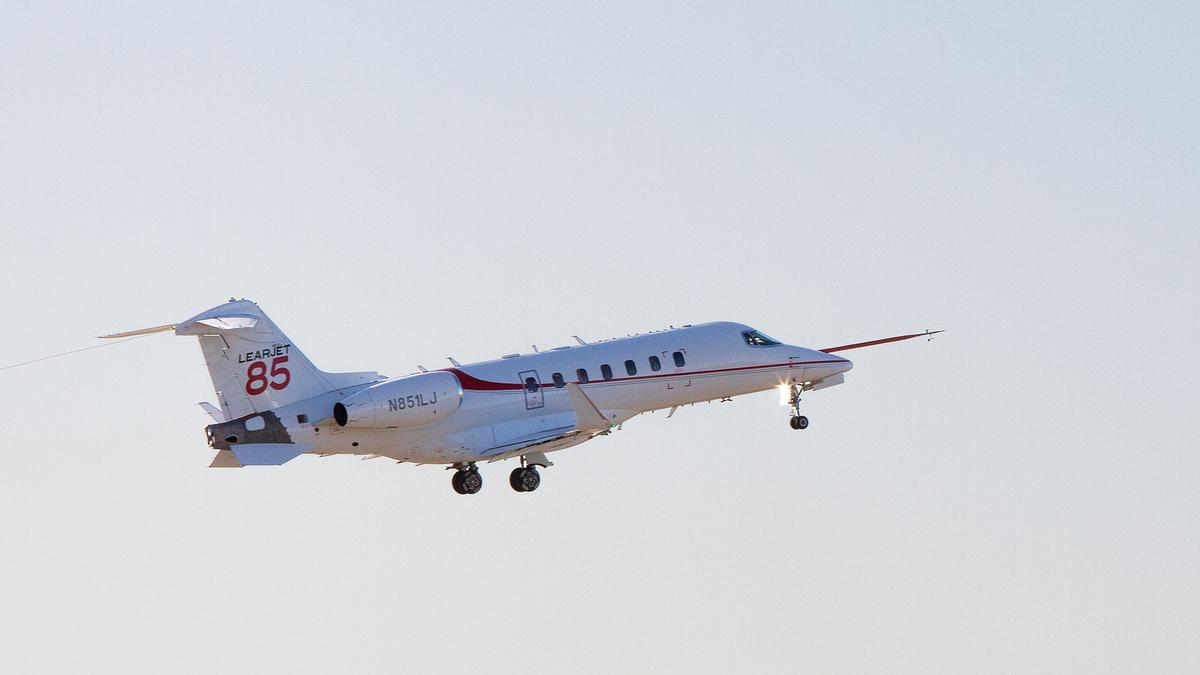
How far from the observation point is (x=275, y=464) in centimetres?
6975

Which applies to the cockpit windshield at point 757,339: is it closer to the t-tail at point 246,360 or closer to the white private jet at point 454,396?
the white private jet at point 454,396

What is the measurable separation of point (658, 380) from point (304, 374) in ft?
31.6

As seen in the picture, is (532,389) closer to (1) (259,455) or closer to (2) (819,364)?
(1) (259,455)

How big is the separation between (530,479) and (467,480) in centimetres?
156

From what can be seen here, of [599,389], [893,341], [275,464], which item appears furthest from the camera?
[893,341]

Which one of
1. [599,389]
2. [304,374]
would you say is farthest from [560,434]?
[304,374]

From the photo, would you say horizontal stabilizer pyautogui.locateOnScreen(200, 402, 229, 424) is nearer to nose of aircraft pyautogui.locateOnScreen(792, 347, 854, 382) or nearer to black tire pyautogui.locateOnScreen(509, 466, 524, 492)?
black tire pyautogui.locateOnScreen(509, 466, 524, 492)

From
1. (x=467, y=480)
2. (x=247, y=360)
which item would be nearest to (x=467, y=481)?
(x=467, y=480)

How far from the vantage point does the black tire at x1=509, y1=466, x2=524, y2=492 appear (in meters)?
74.1

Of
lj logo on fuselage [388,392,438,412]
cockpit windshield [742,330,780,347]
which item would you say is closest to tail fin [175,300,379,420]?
lj logo on fuselage [388,392,438,412]

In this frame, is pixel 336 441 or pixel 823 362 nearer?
pixel 336 441

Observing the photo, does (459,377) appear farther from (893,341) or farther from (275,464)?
(893,341)

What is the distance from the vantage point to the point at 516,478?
74125mm

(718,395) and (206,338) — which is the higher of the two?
(206,338)
